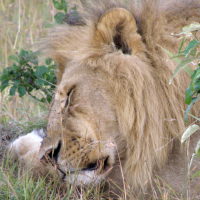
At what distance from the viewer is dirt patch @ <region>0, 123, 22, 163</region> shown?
434 cm

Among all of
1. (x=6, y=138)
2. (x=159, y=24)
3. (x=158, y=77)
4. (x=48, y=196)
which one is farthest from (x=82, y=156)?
(x=6, y=138)

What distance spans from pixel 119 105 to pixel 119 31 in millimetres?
435

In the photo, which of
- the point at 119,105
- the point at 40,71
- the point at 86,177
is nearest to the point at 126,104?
the point at 119,105

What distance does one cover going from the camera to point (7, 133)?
15.0 ft

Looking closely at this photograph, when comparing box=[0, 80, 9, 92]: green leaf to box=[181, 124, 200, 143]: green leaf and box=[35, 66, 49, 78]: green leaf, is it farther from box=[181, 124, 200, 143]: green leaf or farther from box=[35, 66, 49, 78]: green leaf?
box=[181, 124, 200, 143]: green leaf

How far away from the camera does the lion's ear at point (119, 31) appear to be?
10.3 feet

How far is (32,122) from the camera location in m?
4.71

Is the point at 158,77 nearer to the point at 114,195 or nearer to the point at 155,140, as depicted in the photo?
the point at 155,140

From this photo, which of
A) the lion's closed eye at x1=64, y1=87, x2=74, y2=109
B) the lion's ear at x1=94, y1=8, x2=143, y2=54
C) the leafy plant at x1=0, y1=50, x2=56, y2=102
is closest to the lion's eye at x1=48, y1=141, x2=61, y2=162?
the lion's closed eye at x1=64, y1=87, x2=74, y2=109

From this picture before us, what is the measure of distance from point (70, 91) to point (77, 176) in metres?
0.53

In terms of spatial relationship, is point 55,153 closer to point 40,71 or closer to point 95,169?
point 95,169

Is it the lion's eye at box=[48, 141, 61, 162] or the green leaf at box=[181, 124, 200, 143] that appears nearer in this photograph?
the green leaf at box=[181, 124, 200, 143]

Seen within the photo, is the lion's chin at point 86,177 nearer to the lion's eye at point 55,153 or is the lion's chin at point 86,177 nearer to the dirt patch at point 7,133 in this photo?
the lion's eye at point 55,153

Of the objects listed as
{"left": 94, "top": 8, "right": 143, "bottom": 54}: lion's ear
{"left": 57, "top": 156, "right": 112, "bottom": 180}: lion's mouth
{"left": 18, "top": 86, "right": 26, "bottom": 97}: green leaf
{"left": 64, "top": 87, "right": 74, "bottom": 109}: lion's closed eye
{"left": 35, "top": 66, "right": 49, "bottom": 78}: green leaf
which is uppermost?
{"left": 94, "top": 8, "right": 143, "bottom": 54}: lion's ear
